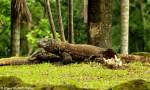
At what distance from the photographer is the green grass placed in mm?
9623

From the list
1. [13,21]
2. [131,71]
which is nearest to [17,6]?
[13,21]

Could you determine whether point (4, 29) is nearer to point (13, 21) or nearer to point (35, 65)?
point (13, 21)

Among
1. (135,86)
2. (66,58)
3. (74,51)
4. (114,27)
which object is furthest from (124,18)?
(114,27)

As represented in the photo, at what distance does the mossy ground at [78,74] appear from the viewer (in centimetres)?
964

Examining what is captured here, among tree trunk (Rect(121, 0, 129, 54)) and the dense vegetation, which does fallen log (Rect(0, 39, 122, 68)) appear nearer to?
tree trunk (Rect(121, 0, 129, 54))

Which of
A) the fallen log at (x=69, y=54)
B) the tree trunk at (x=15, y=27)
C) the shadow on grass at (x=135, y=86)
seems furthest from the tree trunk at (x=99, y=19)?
the shadow on grass at (x=135, y=86)

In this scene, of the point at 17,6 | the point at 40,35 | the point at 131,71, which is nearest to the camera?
the point at 131,71

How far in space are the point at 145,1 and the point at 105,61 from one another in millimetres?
23834

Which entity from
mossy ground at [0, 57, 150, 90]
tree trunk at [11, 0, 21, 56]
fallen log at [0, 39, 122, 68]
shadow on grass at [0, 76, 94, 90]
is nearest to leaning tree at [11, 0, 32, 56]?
tree trunk at [11, 0, 21, 56]

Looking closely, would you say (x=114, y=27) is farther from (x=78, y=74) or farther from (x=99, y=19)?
(x=78, y=74)

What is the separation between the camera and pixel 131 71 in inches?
450

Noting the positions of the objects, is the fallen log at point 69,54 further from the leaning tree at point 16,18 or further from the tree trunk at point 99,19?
the leaning tree at point 16,18

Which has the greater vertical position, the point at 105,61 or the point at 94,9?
the point at 94,9

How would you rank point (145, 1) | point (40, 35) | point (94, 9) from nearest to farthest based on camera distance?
point (94, 9)
point (40, 35)
point (145, 1)
